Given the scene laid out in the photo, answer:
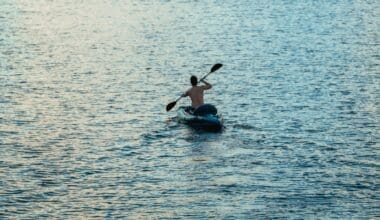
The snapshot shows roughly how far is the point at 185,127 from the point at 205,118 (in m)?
1.76

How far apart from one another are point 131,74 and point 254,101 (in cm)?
1297

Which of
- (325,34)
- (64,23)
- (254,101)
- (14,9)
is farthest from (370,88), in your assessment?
(14,9)

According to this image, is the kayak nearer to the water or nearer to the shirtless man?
the water

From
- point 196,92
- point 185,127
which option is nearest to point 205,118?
point 185,127

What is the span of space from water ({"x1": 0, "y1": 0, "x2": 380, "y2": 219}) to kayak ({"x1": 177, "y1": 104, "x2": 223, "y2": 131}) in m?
0.40

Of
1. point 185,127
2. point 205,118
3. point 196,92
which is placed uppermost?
point 196,92

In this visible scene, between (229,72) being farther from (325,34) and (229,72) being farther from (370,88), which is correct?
(325,34)

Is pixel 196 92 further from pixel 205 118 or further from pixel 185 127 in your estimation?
pixel 205 118

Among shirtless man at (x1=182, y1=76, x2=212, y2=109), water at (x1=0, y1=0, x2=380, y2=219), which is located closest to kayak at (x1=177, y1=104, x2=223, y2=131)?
water at (x1=0, y1=0, x2=380, y2=219)

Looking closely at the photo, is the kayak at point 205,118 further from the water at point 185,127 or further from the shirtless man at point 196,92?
the shirtless man at point 196,92

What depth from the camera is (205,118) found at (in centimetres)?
4719

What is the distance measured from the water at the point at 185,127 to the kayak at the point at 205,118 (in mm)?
400

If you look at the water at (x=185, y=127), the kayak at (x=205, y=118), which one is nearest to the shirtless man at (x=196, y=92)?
the kayak at (x=205, y=118)

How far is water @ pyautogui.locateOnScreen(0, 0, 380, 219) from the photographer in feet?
125
